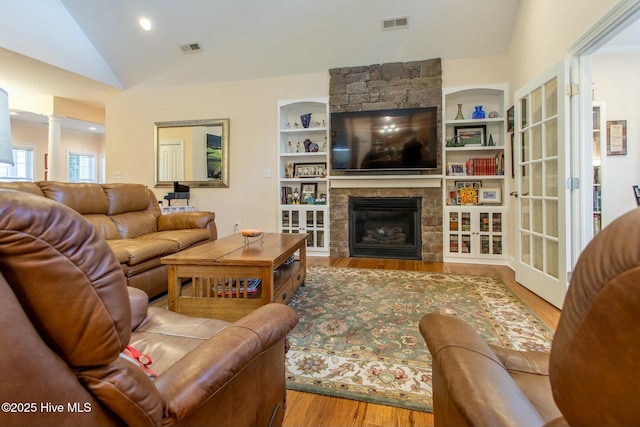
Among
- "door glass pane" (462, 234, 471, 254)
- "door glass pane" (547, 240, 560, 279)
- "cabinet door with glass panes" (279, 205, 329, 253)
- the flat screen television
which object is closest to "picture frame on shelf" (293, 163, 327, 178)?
the flat screen television

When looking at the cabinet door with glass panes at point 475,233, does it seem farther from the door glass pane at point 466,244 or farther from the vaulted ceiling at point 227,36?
the vaulted ceiling at point 227,36

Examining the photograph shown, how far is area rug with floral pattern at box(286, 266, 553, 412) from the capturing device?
4.79 feet

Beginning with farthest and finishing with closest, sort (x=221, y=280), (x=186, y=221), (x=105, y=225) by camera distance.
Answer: (x=186, y=221) → (x=105, y=225) → (x=221, y=280)

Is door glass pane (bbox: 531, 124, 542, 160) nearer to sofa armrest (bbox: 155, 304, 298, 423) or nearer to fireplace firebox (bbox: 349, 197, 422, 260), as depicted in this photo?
fireplace firebox (bbox: 349, 197, 422, 260)

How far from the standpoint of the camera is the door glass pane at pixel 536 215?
2798 millimetres

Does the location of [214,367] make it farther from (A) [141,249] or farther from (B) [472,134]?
(B) [472,134]

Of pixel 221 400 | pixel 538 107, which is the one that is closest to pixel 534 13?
pixel 538 107

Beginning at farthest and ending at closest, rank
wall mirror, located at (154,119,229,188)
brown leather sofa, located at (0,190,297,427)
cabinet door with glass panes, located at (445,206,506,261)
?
wall mirror, located at (154,119,229,188), cabinet door with glass panes, located at (445,206,506,261), brown leather sofa, located at (0,190,297,427)

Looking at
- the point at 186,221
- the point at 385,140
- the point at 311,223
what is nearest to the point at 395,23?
the point at 385,140

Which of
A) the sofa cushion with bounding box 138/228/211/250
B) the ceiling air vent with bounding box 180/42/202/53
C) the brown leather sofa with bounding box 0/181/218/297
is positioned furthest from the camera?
the ceiling air vent with bounding box 180/42/202/53

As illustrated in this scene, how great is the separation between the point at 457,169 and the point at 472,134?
19.7 inches

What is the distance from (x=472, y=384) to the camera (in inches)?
25.0

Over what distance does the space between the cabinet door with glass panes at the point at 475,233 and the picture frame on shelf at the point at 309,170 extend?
6.04ft

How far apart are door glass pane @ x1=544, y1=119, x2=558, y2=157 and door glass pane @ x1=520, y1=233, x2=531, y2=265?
33.2 inches
